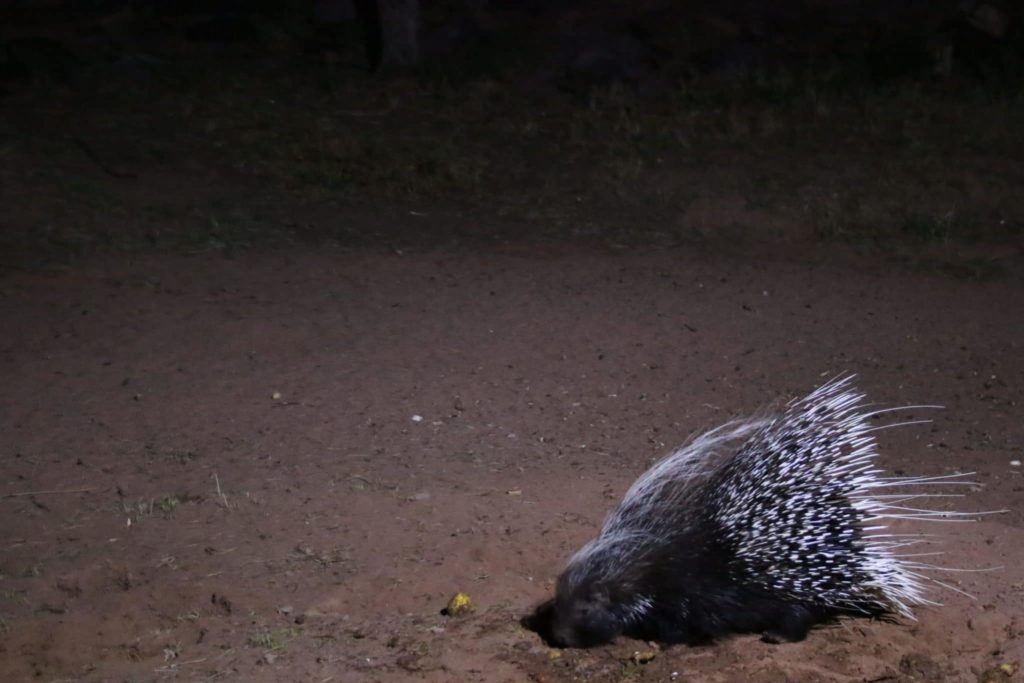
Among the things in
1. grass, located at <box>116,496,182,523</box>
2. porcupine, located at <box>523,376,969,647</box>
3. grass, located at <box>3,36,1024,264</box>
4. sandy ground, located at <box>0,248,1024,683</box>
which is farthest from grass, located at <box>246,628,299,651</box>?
grass, located at <box>3,36,1024,264</box>

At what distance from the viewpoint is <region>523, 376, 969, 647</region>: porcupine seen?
3.21 m

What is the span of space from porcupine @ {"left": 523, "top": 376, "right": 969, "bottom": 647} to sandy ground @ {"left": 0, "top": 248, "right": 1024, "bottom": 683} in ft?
0.29

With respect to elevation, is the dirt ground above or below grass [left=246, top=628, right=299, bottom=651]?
below

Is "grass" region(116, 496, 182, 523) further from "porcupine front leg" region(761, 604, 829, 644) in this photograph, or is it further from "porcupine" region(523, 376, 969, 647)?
"porcupine front leg" region(761, 604, 829, 644)

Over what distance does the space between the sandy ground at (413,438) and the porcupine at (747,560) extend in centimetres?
9

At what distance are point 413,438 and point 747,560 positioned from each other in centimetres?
173

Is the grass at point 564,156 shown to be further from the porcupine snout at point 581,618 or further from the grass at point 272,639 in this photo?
the porcupine snout at point 581,618

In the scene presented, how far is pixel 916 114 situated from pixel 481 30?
4.89 meters

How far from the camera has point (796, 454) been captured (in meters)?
3.31

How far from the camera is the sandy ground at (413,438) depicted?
10.7ft

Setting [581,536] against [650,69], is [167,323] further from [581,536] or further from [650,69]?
[650,69]

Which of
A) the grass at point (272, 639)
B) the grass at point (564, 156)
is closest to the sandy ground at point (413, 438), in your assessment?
the grass at point (272, 639)

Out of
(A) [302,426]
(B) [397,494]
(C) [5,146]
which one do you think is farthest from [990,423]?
(C) [5,146]

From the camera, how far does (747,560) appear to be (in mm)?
3254
